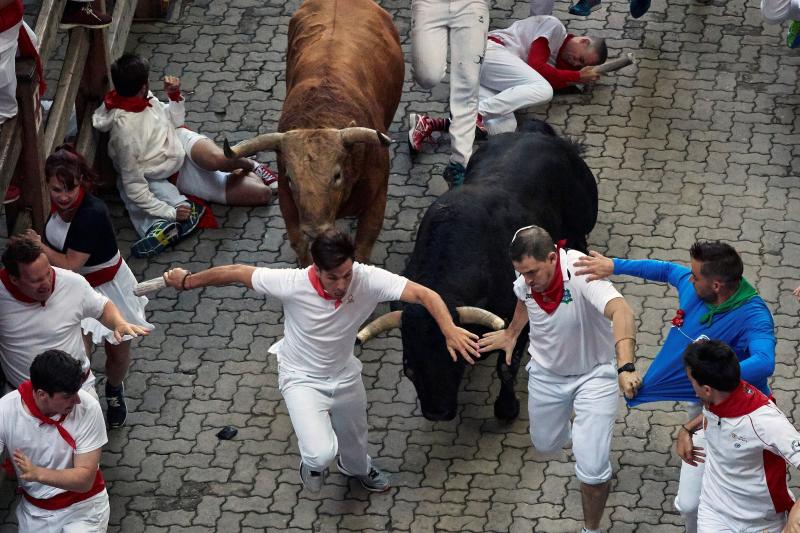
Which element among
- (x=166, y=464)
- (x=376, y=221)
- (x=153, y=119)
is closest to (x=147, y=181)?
(x=153, y=119)

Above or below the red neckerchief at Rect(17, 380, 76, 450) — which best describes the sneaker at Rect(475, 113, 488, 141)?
below

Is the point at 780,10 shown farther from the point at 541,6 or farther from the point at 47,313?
the point at 47,313

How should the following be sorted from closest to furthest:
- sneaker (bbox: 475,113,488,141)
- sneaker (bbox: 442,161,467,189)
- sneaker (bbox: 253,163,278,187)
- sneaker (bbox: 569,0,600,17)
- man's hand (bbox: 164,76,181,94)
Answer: man's hand (bbox: 164,76,181,94)
sneaker (bbox: 442,161,467,189)
sneaker (bbox: 253,163,278,187)
sneaker (bbox: 475,113,488,141)
sneaker (bbox: 569,0,600,17)

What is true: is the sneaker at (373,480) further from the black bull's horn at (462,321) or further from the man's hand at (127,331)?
the man's hand at (127,331)

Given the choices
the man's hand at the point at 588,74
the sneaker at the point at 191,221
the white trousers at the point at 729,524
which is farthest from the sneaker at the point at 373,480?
the man's hand at the point at 588,74

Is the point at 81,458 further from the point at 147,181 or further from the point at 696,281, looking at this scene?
the point at 147,181

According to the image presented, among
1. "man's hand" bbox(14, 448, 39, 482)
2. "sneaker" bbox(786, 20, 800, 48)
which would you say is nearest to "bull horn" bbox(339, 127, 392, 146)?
"man's hand" bbox(14, 448, 39, 482)

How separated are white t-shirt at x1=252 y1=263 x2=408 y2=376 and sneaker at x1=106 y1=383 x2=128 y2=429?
172cm

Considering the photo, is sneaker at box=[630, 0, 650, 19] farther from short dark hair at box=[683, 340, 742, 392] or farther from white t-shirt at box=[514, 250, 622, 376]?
short dark hair at box=[683, 340, 742, 392]

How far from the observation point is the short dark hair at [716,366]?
24.1 ft

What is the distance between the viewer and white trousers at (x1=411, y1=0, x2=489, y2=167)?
11.9m

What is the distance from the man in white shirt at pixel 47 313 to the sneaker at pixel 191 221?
3000 mm

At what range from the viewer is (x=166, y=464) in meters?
9.64

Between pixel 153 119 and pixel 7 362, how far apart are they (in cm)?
329
